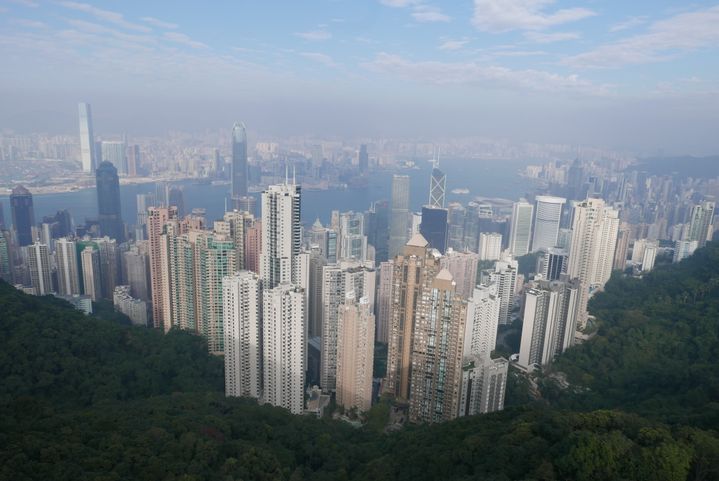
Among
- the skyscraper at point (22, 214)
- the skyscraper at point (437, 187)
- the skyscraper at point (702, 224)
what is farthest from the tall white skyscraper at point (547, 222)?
the skyscraper at point (22, 214)

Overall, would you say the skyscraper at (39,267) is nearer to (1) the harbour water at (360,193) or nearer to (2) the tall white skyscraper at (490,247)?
(1) the harbour water at (360,193)

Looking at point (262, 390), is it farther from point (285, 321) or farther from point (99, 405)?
point (99, 405)

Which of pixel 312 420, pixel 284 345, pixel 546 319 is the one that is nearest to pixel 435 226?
pixel 546 319

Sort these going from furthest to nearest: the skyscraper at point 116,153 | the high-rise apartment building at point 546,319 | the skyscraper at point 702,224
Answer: the skyscraper at point 116,153 < the skyscraper at point 702,224 < the high-rise apartment building at point 546,319

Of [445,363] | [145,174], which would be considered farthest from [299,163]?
[445,363]

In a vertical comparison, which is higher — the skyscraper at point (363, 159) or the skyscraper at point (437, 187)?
the skyscraper at point (363, 159)

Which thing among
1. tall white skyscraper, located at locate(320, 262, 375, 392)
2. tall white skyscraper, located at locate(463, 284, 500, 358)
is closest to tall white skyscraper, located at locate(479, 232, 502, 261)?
tall white skyscraper, located at locate(463, 284, 500, 358)
